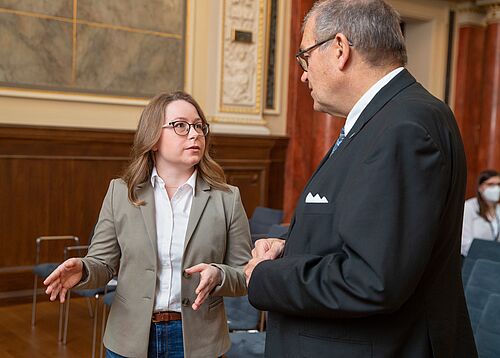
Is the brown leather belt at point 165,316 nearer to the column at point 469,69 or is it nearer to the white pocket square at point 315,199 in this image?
the white pocket square at point 315,199

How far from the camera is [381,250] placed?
136 cm

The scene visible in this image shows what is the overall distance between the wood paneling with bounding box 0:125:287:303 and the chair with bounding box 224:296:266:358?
123 inches

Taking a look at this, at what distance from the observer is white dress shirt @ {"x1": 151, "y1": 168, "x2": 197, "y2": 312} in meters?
2.24

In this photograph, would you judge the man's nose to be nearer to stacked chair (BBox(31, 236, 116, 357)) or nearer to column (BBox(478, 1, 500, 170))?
stacked chair (BBox(31, 236, 116, 357))

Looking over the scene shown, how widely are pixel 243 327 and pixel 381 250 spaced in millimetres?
2450

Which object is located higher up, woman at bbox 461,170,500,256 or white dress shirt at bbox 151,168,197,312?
white dress shirt at bbox 151,168,197,312

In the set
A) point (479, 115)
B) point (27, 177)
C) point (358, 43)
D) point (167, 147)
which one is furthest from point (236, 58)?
point (358, 43)

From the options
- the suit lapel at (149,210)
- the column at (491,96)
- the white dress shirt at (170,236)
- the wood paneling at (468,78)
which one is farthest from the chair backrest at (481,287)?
the column at (491,96)

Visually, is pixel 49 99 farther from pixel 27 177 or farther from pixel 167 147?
pixel 167 147

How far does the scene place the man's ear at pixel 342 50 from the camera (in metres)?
1.55

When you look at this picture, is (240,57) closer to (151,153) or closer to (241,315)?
(241,315)

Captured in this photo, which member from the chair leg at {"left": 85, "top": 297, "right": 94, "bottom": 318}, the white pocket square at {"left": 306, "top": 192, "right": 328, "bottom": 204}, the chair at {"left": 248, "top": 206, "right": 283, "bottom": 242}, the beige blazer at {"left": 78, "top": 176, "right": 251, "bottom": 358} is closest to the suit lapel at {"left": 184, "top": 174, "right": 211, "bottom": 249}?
the beige blazer at {"left": 78, "top": 176, "right": 251, "bottom": 358}

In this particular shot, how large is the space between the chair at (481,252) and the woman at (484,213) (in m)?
1.50

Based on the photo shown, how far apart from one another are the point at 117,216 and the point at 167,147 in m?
0.31
